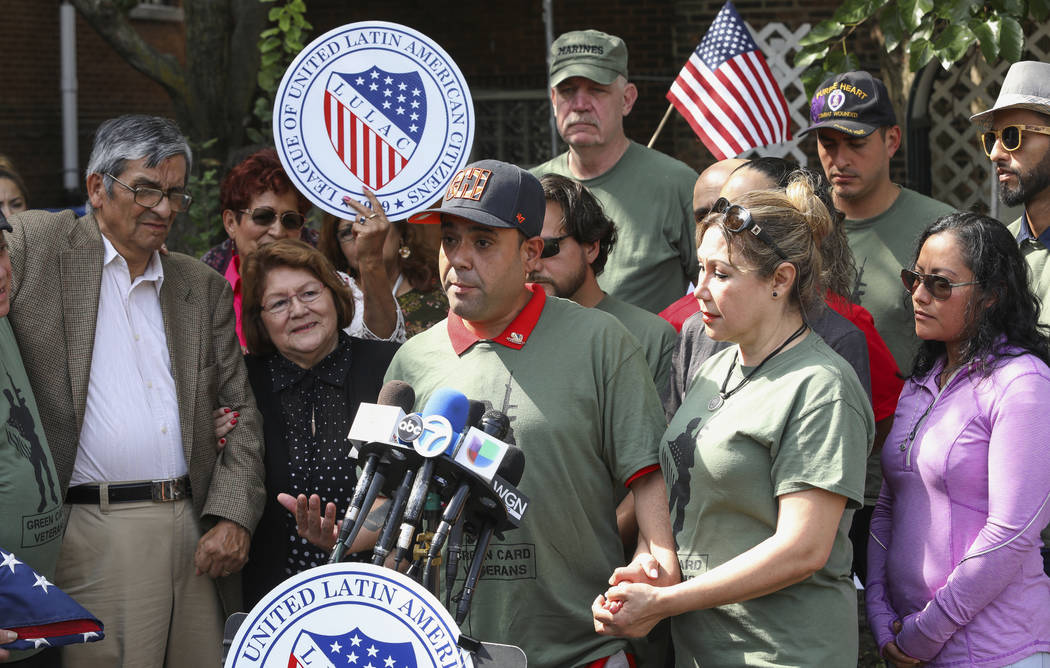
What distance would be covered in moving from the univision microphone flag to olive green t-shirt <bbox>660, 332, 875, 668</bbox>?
1.65 metres

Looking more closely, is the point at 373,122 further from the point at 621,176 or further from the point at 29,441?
the point at 29,441

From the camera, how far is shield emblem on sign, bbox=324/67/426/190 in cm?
416

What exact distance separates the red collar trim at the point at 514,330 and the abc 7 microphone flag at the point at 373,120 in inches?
41.2

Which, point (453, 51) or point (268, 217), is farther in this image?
point (453, 51)

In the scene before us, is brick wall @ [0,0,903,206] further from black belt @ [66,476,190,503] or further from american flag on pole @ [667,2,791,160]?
black belt @ [66,476,190,503]

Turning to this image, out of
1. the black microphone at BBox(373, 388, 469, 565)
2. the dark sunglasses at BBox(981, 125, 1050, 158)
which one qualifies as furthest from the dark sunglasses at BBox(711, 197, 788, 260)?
the dark sunglasses at BBox(981, 125, 1050, 158)

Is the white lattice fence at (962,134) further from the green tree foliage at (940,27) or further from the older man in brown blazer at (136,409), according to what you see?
the older man in brown blazer at (136,409)

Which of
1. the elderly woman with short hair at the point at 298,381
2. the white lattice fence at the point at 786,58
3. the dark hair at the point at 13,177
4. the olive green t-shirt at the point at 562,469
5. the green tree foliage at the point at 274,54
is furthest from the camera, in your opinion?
the white lattice fence at the point at 786,58

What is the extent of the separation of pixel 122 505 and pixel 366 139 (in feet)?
4.89

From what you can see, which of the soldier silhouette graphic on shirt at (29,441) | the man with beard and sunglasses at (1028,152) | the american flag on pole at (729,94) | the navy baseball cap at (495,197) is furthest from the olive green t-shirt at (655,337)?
the american flag on pole at (729,94)

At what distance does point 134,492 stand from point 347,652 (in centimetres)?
171

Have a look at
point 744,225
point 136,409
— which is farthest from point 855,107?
point 136,409

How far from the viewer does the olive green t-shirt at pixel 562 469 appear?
9.81 feet

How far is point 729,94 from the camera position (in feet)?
19.7
